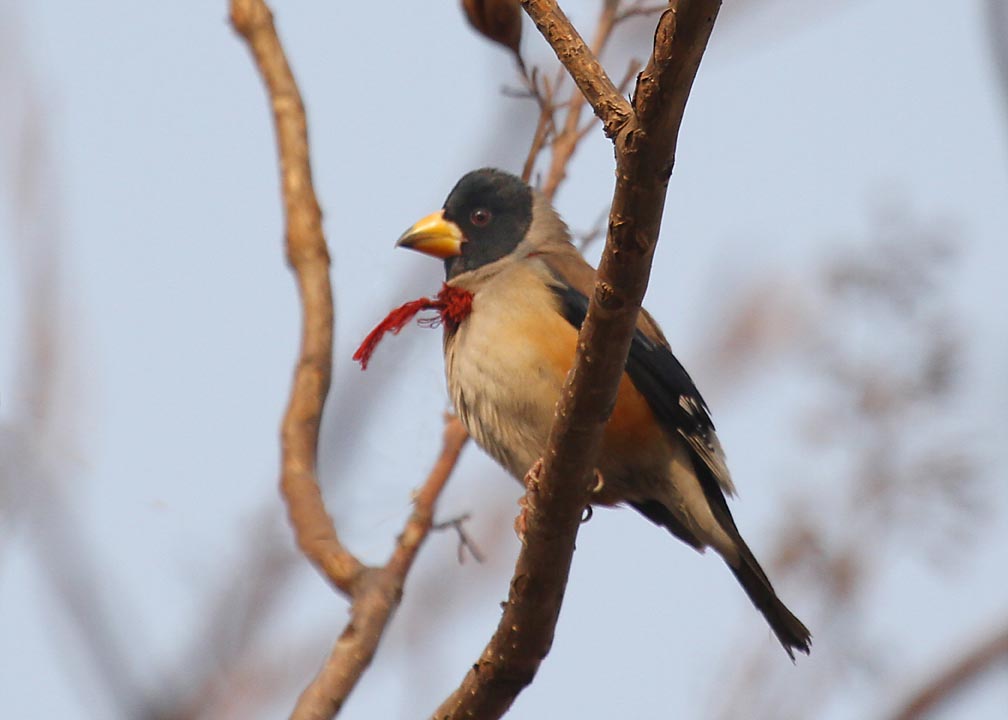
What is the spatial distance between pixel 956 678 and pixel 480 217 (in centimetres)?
319

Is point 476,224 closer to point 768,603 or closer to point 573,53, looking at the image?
point 768,603

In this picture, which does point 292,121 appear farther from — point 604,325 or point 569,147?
point 604,325

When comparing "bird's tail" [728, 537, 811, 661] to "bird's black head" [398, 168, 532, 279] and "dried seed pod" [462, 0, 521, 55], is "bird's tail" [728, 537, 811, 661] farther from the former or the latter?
"dried seed pod" [462, 0, 521, 55]

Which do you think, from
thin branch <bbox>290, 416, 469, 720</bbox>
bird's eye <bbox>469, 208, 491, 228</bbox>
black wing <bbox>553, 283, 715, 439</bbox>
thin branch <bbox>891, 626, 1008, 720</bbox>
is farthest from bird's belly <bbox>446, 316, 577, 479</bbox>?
Result: thin branch <bbox>891, 626, 1008, 720</bbox>

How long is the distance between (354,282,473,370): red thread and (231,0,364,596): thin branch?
0.35m

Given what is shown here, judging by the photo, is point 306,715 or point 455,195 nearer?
point 306,715

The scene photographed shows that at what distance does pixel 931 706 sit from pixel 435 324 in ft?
6.86

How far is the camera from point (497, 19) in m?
4.74

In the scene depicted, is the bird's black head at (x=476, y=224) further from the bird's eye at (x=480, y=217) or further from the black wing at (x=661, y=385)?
the black wing at (x=661, y=385)

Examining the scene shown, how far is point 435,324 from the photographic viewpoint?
416 cm

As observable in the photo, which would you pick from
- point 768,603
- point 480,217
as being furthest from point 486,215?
point 768,603

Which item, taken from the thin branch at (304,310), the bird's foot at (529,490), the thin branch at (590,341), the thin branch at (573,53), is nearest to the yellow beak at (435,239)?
the thin branch at (304,310)

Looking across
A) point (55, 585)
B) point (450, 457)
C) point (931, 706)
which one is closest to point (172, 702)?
point (55, 585)

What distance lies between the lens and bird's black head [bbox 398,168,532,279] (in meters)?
5.22
